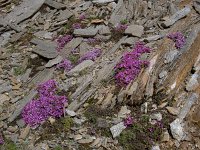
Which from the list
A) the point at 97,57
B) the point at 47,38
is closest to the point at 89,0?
the point at 47,38

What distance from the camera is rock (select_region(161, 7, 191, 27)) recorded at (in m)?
14.5

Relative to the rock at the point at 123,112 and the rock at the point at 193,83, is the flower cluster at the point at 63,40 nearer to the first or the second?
the rock at the point at 123,112

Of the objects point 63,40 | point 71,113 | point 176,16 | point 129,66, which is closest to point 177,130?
point 129,66

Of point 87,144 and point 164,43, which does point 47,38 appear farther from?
point 87,144

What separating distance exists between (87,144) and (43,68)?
4213 millimetres

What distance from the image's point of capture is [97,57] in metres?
14.2

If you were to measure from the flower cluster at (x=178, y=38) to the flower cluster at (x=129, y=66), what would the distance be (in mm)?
951

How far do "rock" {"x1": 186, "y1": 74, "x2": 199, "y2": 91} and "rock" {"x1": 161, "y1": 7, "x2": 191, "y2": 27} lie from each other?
9.32 feet

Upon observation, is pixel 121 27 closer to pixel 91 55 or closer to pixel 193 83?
pixel 91 55

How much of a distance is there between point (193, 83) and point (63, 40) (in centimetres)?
571

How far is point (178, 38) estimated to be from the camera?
1348cm

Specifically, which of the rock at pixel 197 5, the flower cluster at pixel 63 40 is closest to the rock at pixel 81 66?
the flower cluster at pixel 63 40

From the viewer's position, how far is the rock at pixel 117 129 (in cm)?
1144

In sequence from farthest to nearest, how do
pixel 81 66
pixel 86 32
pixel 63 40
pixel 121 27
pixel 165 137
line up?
pixel 63 40
pixel 86 32
pixel 121 27
pixel 81 66
pixel 165 137
